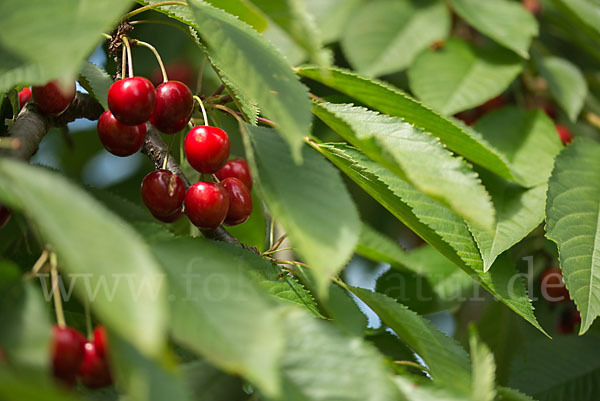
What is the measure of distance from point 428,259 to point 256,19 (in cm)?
68

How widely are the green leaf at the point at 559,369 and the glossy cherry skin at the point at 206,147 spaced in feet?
2.53

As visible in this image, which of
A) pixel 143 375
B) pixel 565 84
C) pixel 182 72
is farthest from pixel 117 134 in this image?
pixel 182 72

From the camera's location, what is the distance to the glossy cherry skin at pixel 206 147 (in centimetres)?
80

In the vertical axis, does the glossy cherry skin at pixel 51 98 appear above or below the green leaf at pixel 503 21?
below

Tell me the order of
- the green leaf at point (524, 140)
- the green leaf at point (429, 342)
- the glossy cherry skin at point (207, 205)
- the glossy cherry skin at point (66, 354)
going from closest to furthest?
the glossy cherry skin at point (66, 354) < the green leaf at point (429, 342) < the glossy cherry skin at point (207, 205) < the green leaf at point (524, 140)

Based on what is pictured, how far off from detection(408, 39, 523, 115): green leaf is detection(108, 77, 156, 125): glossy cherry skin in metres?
0.72

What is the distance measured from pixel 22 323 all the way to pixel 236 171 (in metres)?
0.52

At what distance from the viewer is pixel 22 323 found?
458 millimetres

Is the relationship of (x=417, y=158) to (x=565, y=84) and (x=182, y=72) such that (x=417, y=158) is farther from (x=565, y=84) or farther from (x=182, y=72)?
(x=182, y=72)

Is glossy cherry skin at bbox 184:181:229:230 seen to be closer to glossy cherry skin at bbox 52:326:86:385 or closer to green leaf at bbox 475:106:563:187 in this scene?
glossy cherry skin at bbox 52:326:86:385

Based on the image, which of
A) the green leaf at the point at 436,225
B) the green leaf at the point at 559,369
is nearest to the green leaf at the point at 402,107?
the green leaf at the point at 436,225

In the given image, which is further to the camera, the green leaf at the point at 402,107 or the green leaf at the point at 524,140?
the green leaf at the point at 524,140

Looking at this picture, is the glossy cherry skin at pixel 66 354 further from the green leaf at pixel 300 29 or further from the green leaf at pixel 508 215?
the green leaf at pixel 508 215

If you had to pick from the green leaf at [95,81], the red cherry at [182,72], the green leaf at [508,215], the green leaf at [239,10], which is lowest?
the red cherry at [182,72]
